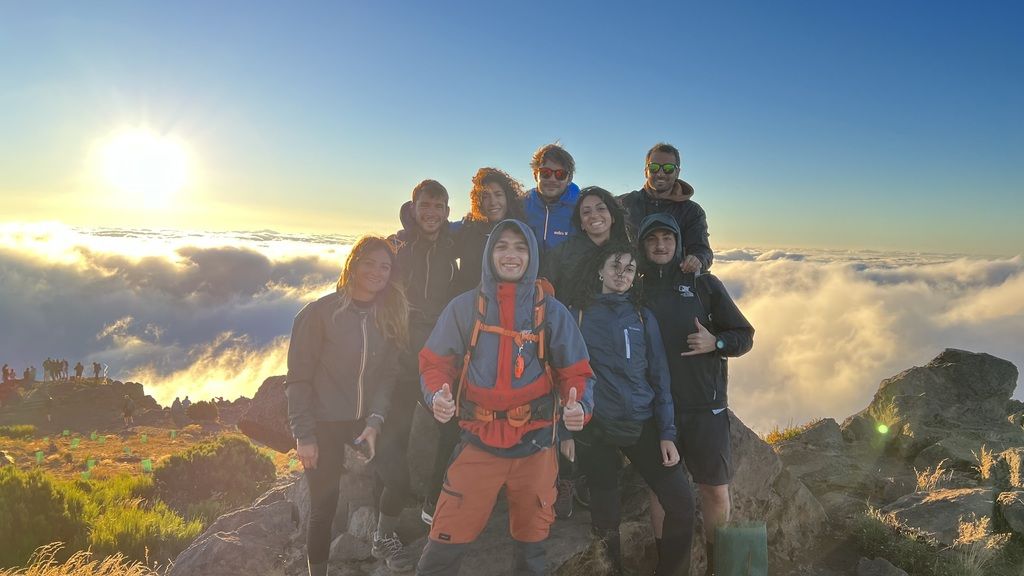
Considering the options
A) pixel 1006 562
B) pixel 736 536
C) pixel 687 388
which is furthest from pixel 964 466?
pixel 687 388

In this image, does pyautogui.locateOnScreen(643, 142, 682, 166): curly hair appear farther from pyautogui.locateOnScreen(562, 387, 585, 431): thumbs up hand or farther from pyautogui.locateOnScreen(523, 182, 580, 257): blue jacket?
pyautogui.locateOnScreen(562, 387, 585, 431): thumbs up hand

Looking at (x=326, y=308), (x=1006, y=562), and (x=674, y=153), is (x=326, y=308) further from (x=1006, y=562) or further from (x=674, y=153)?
(x=1006, y=562)

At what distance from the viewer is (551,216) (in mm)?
5547

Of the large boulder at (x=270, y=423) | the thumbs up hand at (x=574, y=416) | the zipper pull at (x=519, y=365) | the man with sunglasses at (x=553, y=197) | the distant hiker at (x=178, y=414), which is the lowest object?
the distant hiker at (x=178, y=414)

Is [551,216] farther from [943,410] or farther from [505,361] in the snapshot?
[943,410]

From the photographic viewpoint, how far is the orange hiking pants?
3646mm

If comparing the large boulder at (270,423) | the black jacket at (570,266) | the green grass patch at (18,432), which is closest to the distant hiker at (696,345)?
the black jacket at (570,266)

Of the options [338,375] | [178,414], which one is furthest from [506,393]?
[178,414]

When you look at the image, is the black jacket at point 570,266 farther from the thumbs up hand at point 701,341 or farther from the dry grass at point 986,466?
the dry grass at point 986,466

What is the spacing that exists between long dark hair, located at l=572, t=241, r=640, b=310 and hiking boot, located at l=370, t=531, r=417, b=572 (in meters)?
2.83

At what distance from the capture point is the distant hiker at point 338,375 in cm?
441

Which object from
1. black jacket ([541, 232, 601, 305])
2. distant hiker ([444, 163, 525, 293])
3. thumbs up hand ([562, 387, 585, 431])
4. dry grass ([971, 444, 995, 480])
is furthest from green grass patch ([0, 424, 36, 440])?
dry grass ([971, 444, 995, 480])

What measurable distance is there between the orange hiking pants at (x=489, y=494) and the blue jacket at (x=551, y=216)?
234 centimetres

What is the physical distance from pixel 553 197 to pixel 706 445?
9.15ft
